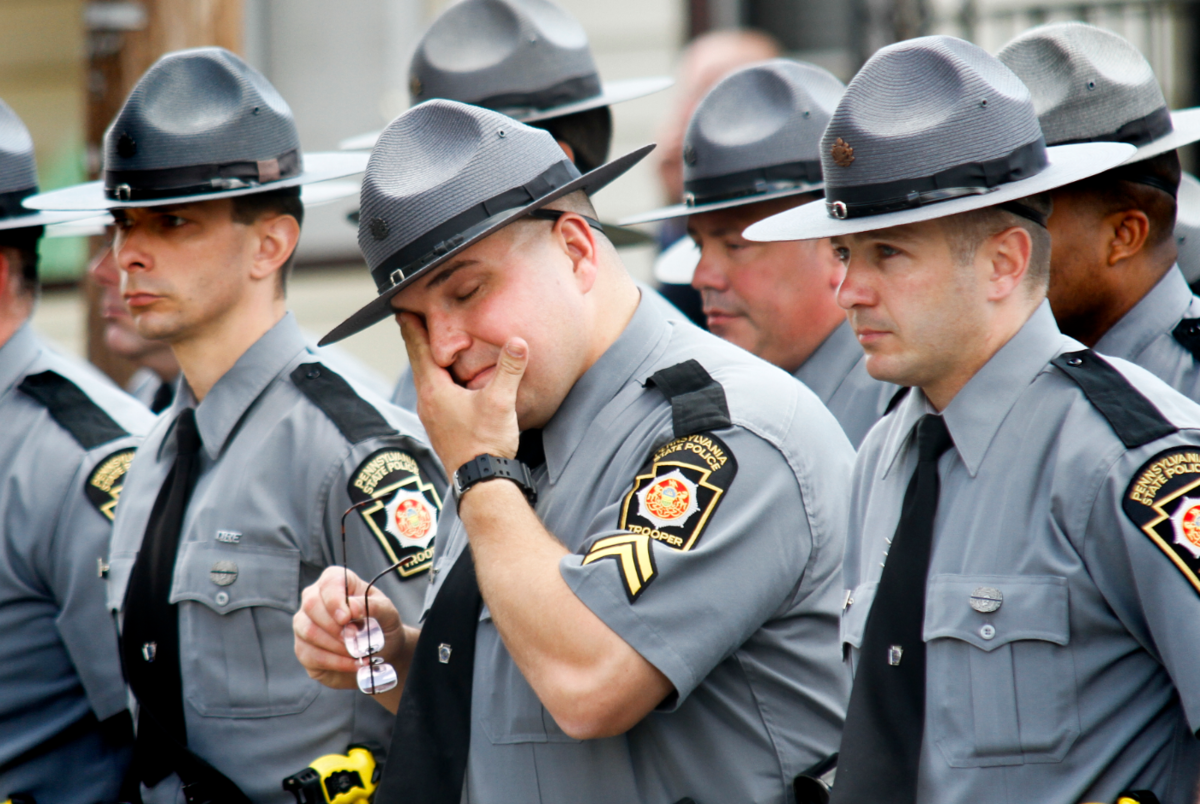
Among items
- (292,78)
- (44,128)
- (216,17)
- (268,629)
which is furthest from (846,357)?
(44,128)

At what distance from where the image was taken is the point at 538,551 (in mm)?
2234

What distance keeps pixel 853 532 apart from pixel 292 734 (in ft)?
4.36

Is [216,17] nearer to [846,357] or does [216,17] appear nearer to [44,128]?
[846,357]

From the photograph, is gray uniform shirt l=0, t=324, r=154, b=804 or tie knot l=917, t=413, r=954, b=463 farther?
gray uniform shirt l=0, t=324, r=154, b=804

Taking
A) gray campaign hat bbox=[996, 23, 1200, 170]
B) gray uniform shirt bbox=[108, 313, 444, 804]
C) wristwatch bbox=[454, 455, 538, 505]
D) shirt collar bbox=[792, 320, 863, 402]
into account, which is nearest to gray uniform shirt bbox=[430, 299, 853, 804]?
wristwatch bbox=[454, 455, 538, 505]

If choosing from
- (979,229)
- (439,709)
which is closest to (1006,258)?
(979,229)

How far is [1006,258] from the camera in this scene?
2.32m

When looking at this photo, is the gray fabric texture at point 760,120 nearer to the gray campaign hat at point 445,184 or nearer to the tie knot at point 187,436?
the gray campaign hat at point 445,184

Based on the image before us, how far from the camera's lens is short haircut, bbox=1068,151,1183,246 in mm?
2855

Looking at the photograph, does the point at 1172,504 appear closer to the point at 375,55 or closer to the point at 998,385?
the point at 998,385

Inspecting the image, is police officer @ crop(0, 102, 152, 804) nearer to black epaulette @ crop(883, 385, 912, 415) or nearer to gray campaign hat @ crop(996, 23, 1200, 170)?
black epaulette @ crop(883, 385, 912, 415)

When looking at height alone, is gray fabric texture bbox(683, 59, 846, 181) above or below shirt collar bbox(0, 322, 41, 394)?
above

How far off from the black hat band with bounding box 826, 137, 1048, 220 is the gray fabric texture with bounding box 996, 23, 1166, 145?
656 mm

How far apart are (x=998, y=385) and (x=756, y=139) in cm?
163
